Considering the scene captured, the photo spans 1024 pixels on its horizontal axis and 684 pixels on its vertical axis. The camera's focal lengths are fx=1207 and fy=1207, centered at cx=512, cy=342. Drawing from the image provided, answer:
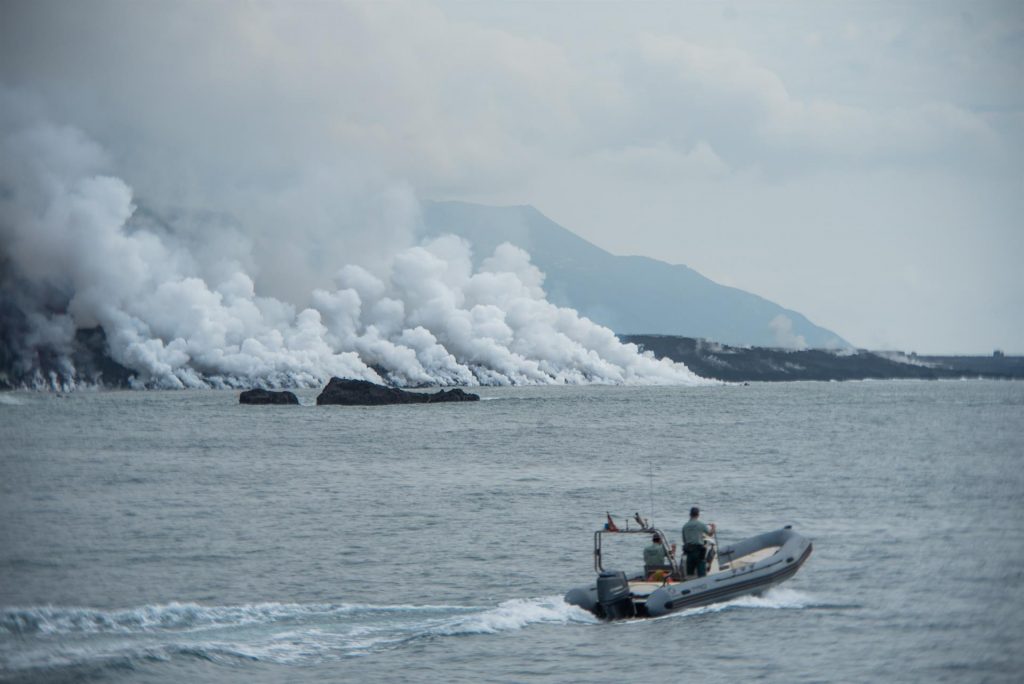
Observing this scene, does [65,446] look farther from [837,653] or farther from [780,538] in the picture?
[837,653]

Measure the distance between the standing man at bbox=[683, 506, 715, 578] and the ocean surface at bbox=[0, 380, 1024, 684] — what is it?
3.81ft

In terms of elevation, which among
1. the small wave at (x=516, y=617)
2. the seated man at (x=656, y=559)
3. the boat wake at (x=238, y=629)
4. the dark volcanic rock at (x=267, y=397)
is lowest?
the boat wake at (x=238, y=629)

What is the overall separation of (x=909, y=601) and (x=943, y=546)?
9.70 meters

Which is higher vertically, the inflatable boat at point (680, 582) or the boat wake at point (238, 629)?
the inflatable boat at point (680, 582)

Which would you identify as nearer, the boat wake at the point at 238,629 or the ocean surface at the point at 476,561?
the ocean surface at the point at 476,561

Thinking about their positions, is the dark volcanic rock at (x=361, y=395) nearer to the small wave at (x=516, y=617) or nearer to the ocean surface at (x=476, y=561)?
the ocean surface at (x=476, y=561)

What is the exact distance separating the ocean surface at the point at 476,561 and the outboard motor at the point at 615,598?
430mm

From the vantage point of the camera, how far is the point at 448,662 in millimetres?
25750

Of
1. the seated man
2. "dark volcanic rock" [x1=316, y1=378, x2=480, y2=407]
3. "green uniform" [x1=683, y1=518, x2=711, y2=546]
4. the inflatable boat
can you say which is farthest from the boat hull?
"dark volcanic rock" [x1=316, y1=378, x2=480, y2=407]

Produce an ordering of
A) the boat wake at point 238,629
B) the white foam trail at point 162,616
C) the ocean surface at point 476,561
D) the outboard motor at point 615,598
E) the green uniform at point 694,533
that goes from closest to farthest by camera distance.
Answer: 1. the ocean surface at point 476,561
2. the boat wake at point 238,629
3. the white foam trail at point 162,616
4. the outboard motor at point 615,598
5. the green uniform at point 694,533

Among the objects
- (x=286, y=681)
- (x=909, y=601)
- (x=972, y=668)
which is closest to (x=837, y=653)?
(x=972, y=668)

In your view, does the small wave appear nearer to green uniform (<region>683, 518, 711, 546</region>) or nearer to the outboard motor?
the outboard motor

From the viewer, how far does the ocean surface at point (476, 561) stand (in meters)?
26.0

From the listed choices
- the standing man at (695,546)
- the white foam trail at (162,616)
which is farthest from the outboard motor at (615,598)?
the white foam trail at (162,616)
